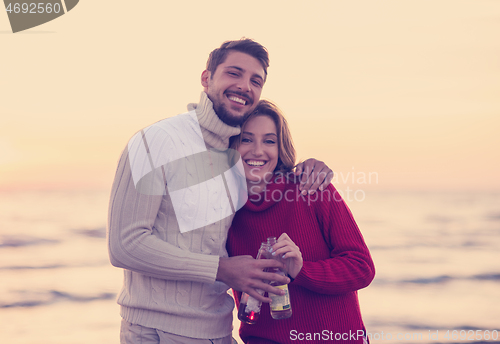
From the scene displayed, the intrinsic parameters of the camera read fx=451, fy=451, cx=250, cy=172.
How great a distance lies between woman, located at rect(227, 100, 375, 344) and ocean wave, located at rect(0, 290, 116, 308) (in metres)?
5.69

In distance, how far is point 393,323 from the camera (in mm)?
6449

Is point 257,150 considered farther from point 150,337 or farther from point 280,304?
point 150,337

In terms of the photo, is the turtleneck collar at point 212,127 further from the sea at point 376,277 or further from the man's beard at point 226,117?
the sea at point 376,277

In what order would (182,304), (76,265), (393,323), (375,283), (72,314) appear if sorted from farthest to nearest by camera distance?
(76,265) → (375,283) → (72,314) → (393,323) → (182,304)

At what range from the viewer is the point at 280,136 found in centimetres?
285

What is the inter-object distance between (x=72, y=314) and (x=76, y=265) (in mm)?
2411

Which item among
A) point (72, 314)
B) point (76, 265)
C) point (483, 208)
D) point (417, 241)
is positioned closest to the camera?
point (72, 314)

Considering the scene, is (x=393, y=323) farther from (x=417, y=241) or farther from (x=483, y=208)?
(x=483, y=208)

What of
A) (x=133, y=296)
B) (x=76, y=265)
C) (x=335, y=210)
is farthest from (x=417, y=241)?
(x=133, y=296)

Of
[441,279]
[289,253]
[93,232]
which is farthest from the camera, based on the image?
[93,232]

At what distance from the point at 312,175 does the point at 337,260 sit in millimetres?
518
